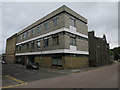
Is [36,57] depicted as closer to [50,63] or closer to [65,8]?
[50,63]

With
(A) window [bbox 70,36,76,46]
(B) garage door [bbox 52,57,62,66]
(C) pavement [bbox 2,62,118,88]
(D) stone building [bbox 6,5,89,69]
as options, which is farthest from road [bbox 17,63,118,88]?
(A) window [bbox 70,36,76,46]

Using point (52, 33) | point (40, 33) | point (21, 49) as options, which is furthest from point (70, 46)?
point (21, 49)

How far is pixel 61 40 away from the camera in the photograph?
2150 centimetres

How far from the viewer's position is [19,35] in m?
42.8

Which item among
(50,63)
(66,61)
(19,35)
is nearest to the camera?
(66,61)

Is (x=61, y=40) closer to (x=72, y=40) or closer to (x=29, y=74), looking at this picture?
(x=72, y=40)

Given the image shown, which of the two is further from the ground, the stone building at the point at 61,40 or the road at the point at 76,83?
the stone building at the point at 61,40

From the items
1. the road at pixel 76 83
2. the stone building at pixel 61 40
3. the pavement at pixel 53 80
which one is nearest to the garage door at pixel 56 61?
the stone building at pixel 61 40

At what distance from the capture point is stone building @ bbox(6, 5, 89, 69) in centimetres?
2150

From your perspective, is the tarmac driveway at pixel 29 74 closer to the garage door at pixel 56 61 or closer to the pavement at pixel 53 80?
the pavement at pixel 53 80

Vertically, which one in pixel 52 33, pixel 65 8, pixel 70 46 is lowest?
pixel 70 46

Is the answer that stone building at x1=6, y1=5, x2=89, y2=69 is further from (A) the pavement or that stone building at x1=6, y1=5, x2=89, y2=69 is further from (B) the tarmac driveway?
(A) the pavement

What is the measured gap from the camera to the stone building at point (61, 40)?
2150cm

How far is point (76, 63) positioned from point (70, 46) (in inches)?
175
